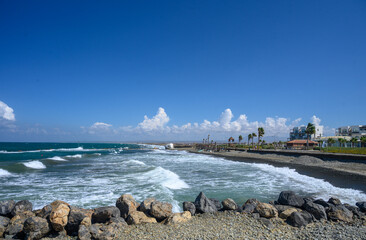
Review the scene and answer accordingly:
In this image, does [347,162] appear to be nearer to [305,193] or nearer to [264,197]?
[305,193]

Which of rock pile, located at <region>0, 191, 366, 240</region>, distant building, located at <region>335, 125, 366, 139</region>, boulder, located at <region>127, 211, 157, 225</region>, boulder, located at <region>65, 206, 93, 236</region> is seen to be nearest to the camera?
rock pile, located at <region>0, 191, 366, 240</region>

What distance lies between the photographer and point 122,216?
7594 mm

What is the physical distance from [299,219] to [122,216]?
6.03m

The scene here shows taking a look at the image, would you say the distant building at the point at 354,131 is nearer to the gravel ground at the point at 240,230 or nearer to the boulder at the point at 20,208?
the gravel ground at the point at 240,230

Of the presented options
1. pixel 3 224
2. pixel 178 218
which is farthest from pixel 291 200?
pixel 3 224

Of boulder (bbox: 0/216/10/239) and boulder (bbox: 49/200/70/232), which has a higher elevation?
boulder (bbox: 49/200/70/232)

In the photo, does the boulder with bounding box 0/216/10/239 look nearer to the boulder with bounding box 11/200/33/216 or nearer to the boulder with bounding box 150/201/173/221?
the boulder with bounding box 11/200/33/216

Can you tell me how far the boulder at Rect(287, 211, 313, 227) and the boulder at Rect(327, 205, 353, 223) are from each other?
0.96 m

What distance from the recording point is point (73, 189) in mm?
13336

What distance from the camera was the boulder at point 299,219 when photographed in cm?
694

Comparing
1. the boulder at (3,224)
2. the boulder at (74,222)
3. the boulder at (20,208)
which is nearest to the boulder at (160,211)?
the boulder at (74,222)

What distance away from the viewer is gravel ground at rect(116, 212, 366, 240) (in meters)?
5.96

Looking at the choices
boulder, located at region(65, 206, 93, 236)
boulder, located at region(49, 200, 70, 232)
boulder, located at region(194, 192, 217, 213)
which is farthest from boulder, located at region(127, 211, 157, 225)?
boulder, located at region(49, 200, 70, 232)

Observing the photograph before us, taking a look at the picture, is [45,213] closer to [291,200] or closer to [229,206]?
[229,206]
